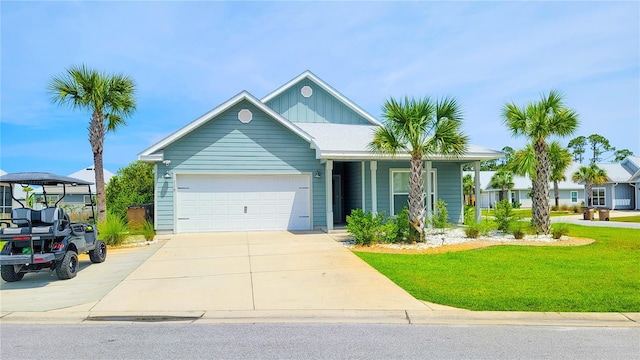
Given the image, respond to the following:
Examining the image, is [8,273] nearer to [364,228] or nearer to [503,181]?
[364,228]

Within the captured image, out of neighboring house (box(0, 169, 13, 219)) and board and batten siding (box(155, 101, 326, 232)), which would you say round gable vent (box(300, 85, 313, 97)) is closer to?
board and batten siding (box(155, 101, 326, 232))

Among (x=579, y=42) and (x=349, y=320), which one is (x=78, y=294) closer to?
(x=349, y=320)

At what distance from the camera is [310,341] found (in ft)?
15.4

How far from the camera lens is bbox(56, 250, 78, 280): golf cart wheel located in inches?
316

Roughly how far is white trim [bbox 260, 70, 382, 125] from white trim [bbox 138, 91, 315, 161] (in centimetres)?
356

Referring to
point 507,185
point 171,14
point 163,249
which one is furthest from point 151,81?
point 507,185

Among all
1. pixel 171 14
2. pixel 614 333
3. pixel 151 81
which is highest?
pixel 171 14

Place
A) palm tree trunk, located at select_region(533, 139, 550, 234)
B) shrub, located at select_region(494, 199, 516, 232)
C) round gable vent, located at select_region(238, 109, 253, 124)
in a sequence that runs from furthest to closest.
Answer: round gable vent, located at select_region(238, 109, 253, 124), shrub, located at select_region(494, 199, 516, 232), palm tree trunk, located at select_region(533, 139, 550, 234)

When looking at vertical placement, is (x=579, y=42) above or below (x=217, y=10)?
below

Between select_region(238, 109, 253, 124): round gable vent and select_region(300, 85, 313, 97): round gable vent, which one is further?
select_region(300, 85, 313, 97): round gable vent

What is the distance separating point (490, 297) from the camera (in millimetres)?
A: 6305

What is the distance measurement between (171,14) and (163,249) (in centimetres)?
699

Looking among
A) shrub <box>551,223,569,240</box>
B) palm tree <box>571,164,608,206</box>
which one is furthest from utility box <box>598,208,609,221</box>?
palm tree <box>571,164,608,206</box>

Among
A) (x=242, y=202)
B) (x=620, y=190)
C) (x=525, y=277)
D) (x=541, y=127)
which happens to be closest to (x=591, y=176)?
(x=620, y=190)
